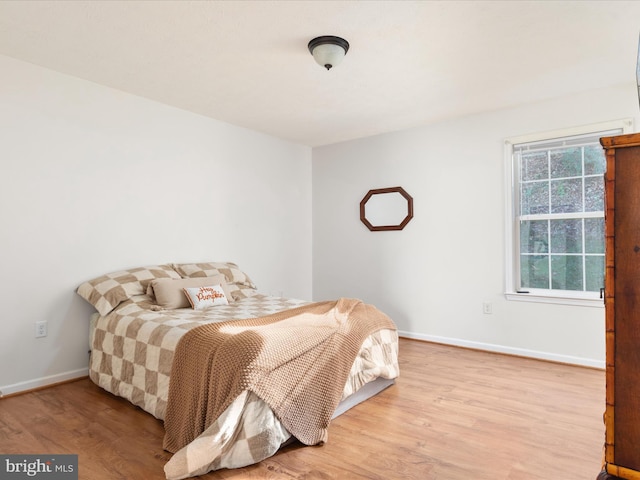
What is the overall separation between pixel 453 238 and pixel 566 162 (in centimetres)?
120

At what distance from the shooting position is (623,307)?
1.12 meters

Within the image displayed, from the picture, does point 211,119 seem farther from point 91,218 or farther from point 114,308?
point 114,308

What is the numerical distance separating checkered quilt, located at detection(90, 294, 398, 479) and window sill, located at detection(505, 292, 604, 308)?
1.53 meters

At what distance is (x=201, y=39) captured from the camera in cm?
257

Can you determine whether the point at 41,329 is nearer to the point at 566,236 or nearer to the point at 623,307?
the point at 623,307

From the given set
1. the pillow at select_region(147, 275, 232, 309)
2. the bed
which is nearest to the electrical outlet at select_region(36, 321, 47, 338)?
the bed

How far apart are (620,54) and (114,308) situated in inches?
157

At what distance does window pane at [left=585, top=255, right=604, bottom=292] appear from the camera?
3.43 meters

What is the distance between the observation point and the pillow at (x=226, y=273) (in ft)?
11.9

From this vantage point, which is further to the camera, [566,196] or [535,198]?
[535,198]

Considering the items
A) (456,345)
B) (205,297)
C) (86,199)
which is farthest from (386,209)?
(86,199)

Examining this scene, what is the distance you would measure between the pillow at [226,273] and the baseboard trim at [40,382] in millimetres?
1082

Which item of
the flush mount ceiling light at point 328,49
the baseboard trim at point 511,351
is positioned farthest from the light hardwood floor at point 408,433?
the flush mount ceiling light at point 328,49

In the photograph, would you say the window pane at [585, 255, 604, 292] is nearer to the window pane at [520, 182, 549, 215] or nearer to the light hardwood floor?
the window pane at [520, 182, 549, 215]
